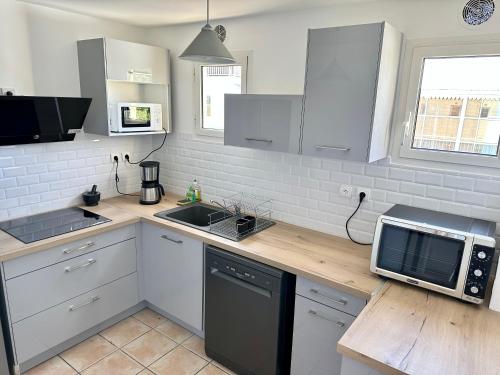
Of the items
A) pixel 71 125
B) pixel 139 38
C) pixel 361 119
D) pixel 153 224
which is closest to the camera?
pixel 361 119

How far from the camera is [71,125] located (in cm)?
237

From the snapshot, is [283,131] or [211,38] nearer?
[211,38]

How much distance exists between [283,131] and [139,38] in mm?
1829

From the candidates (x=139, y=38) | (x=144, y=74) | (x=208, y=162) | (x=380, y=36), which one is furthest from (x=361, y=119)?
(x=139, y=38)

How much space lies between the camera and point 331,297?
1778mm

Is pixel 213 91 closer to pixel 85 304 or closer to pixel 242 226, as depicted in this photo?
pixel 242 226

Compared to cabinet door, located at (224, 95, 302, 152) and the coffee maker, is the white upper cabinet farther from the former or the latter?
the coffee maker

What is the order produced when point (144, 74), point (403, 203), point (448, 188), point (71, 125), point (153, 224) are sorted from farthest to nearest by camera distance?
point (144, 74) → point (153, 224) → point (71, 125) → point (403, 203) → point (448, 188)

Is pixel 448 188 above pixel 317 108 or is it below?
below

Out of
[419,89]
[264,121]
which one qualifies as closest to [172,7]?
[264,121]

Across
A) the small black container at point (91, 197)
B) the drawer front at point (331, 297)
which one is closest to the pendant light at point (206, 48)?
the drawer front at point (331, 297)

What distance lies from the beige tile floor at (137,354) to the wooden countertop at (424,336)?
1.31m

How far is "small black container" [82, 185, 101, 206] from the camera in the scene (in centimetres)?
281

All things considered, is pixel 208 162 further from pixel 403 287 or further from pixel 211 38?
pixel 403 287
